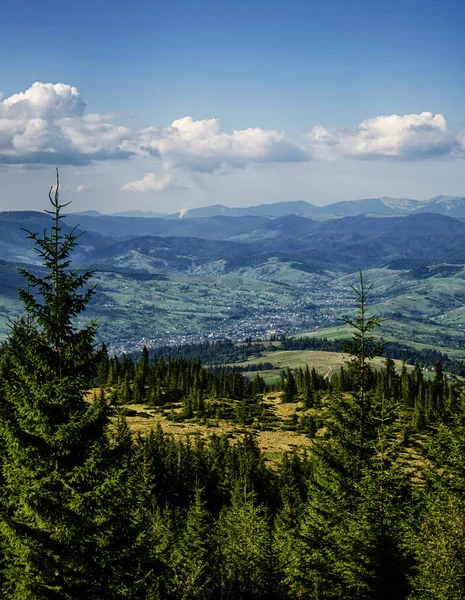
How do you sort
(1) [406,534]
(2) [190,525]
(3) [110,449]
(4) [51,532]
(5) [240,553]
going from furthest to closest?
(2) [190,525] → (5) [240,553] → (1) [406,534] → (3) [110,449] → (4) [51,532]

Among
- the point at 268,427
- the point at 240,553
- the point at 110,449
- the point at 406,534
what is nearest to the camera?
the point at 110,449

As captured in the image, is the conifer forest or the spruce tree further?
the conifer forest

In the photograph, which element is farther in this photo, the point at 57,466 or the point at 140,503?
the point at 140,503

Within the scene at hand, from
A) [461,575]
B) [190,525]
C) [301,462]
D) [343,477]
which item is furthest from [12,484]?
[301,462]

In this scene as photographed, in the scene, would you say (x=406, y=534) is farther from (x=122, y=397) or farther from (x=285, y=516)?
(x=122, y=397)

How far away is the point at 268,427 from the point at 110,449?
9963 centimetres

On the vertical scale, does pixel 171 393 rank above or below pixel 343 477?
below

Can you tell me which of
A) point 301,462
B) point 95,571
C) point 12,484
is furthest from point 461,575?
point 301,462

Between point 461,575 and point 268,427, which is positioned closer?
point 461,575

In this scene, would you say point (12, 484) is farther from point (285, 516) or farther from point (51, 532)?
point (285, 516)

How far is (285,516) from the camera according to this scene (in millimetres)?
55344

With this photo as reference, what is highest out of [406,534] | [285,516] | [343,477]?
[343,477]

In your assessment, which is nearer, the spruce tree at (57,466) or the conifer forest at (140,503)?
the spruce tree at (57,466)

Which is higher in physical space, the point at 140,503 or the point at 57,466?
the point at 57,466
